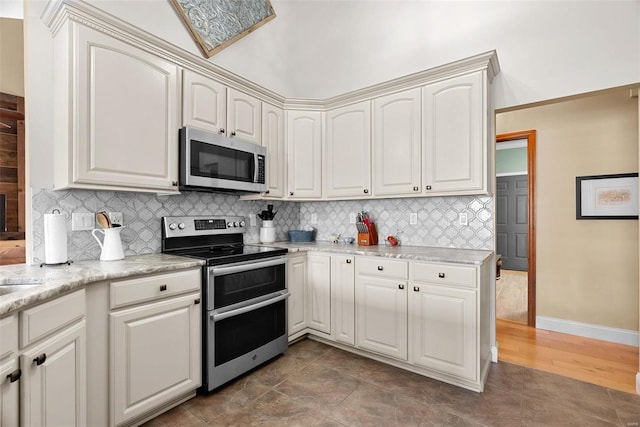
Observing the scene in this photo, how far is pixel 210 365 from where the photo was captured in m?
1.99

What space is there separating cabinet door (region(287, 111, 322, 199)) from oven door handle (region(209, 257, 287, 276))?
85 centimetres

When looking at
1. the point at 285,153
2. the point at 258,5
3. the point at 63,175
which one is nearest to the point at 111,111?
the point at 63,175

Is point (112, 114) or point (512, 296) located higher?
point (112, 114)

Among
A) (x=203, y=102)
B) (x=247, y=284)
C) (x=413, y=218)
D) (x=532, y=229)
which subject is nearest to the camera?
(x=247, y=284)

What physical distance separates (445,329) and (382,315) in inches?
18.6

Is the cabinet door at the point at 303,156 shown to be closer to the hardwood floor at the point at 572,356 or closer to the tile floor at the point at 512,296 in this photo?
the hardwood floor at the point at 572,356

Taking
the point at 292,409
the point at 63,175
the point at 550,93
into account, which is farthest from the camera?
the point at 550,93

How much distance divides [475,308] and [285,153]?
2141 mm

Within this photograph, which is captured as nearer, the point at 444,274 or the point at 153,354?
the point at 153,354

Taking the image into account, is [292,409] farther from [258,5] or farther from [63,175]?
[258,5]

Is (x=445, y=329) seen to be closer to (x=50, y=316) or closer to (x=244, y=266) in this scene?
(x=244, y=266)

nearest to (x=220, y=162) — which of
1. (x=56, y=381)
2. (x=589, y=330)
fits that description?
(x=56, y=381)

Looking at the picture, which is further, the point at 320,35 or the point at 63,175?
the point at 320,35

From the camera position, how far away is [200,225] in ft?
8.44
